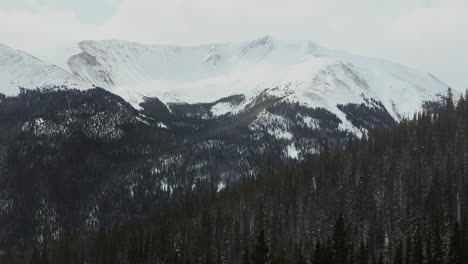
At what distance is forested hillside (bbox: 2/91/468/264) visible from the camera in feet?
518

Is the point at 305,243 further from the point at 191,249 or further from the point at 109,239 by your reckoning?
the point at 109,239

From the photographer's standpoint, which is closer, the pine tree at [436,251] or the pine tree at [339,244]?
the pine tree at [339,244]

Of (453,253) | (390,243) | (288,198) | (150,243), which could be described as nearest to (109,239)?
(150,243)


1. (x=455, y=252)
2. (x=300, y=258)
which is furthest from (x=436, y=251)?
(x=300, y=258)

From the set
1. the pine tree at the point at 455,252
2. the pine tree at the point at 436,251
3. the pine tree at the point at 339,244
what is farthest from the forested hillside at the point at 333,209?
the pine tree at the point at 339,244

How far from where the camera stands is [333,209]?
179 meters

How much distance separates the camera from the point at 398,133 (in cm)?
19612

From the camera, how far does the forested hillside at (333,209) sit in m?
158

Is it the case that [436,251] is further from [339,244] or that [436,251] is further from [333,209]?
[333,209]

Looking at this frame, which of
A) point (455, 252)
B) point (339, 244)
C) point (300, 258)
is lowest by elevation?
point (300, 258)

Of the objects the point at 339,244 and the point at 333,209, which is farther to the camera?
the point at 333,209

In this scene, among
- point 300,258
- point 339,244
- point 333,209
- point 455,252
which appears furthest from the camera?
point 333,209

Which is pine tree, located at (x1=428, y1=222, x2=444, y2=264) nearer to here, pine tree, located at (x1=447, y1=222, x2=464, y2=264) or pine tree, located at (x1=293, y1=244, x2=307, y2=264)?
pine tree, located at (x1=447, y1=222, x2=464, y2=264)

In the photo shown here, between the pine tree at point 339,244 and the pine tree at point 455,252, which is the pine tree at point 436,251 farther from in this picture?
the pine tree at point 339,244
